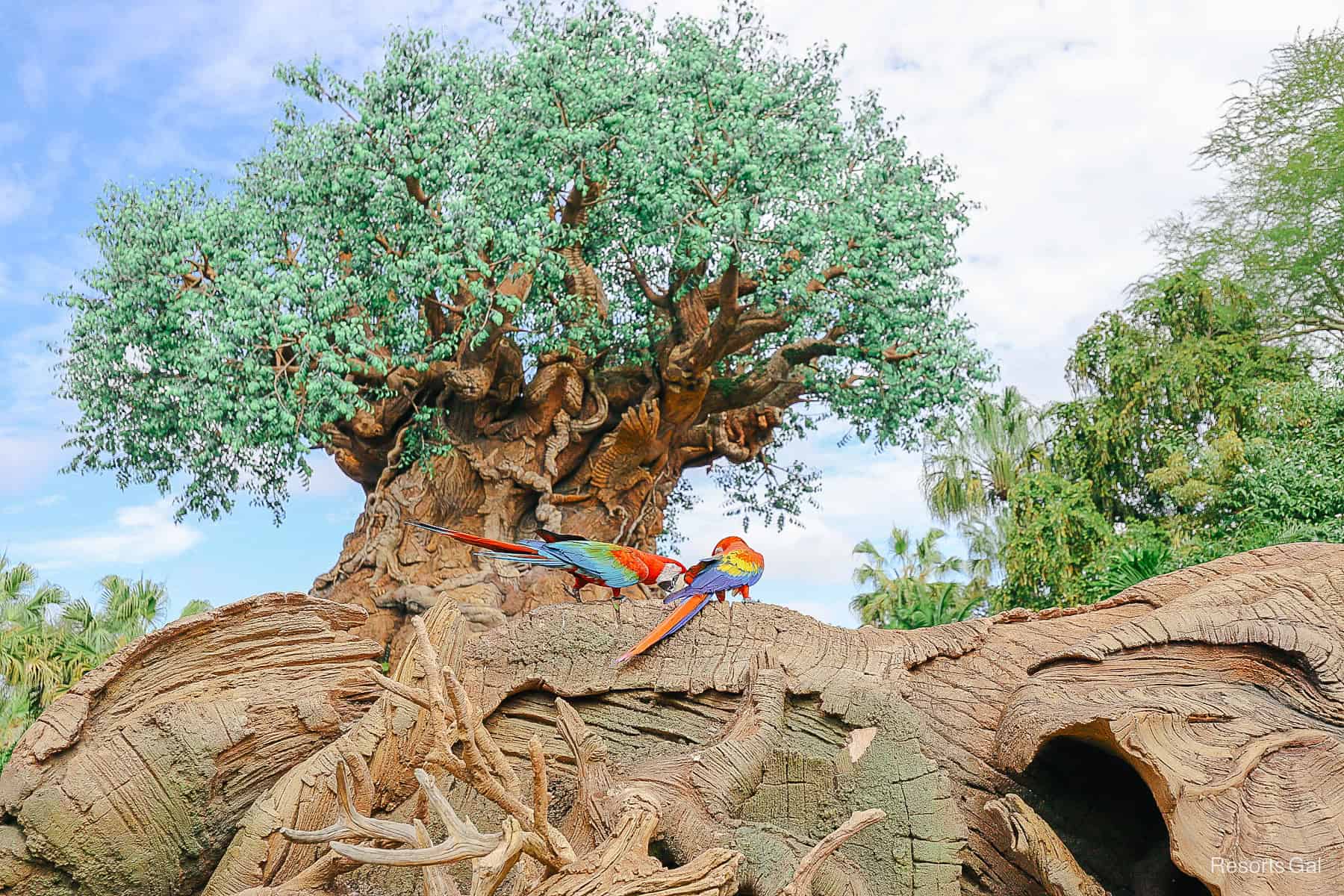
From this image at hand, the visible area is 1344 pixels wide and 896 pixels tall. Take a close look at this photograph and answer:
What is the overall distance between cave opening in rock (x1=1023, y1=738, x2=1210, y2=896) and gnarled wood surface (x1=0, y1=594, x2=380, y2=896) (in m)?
3.33

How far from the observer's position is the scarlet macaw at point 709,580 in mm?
5047

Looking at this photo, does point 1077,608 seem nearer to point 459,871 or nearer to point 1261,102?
point 459,871

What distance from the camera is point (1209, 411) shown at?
50.6 feet

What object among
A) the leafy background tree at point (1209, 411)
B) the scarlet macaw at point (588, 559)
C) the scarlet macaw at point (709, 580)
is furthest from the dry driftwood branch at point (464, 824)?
the leafy background tree at point (1209, 411)

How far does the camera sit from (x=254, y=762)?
16.2ft

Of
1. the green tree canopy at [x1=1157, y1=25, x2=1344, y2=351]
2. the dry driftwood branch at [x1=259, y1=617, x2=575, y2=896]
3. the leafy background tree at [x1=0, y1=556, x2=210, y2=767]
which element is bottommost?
the dry driftwood branch at [x1=259, y1=617, x2=575, y2=896]

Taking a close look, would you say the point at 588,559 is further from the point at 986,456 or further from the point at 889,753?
the point at 986,456

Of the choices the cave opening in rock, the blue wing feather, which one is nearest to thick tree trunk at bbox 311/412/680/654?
the blue wing feather

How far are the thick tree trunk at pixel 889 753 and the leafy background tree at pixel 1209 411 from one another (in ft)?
22.7

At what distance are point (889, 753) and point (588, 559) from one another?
160 centimetres

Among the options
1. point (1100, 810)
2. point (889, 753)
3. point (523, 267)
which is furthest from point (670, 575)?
point (523, 267)

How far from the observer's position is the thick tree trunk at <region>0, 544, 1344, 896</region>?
4.02 meters

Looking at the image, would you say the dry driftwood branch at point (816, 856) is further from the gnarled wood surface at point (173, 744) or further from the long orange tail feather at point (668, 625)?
the gnarled wood surface at point (173, 744)

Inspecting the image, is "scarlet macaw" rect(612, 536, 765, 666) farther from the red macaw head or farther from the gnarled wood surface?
the gnarled wood surface
